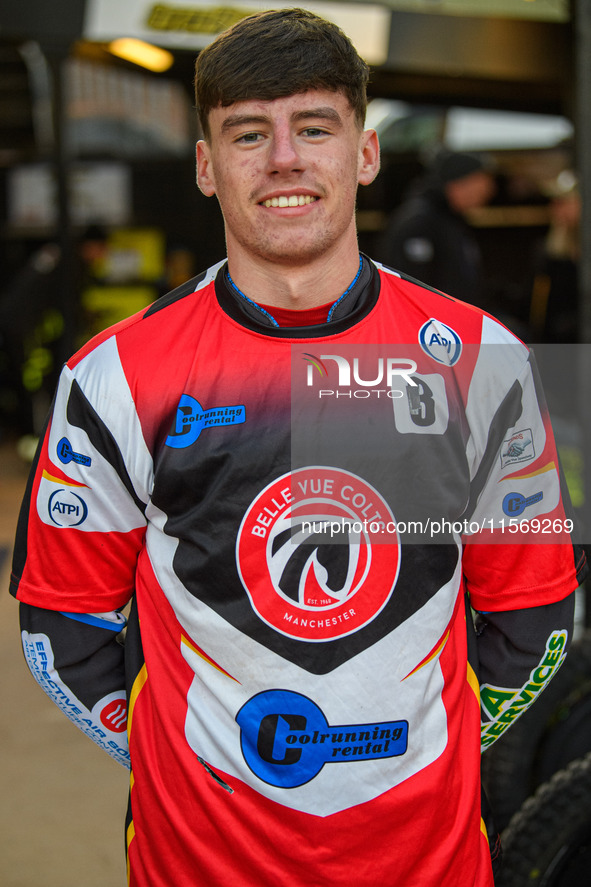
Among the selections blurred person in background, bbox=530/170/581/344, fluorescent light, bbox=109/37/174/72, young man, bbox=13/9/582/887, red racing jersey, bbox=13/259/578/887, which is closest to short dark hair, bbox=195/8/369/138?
young man, bbox=13/9/582/887

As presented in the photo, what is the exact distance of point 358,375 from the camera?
126cm

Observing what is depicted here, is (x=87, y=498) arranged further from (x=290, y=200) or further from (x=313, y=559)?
(x=290, y=200)

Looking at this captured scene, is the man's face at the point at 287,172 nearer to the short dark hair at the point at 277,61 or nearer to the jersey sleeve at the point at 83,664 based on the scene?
the short dark hair at the point at 277,61

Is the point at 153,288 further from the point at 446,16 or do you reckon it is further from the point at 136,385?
the point at 136,385

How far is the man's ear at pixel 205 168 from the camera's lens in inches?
52.0

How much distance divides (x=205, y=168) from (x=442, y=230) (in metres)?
3.03

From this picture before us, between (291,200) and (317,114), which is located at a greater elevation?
(317,114)

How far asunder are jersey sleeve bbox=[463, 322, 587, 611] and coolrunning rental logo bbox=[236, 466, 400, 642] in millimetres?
168

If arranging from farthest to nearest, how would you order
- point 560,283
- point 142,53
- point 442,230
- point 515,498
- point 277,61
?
point 142,53 < point 560,283 < point 442,230 < point 515,498 < point 277,61

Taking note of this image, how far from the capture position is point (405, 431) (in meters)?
1.25

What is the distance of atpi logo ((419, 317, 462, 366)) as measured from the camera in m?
1.28

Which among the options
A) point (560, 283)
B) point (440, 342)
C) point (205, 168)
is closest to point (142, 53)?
point (560, 283)

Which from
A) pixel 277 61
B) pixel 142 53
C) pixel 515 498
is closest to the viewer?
pixel 277 61

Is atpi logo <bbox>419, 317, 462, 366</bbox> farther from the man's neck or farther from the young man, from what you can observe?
the man's neck
